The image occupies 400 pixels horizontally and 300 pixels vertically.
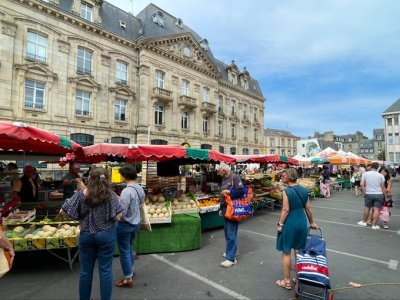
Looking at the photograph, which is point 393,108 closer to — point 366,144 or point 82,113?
point 366,144

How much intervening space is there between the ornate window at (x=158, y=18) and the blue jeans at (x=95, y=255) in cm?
2929

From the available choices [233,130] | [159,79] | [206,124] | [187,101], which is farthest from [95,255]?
[233,130]

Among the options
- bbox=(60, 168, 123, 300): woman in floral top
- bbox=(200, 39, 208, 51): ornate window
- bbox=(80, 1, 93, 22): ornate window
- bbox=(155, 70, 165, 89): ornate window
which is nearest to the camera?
bbox=(60, 168, 123, 300): woman in floral top

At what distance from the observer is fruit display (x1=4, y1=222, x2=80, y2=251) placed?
4.19 metres

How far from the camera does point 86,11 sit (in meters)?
21.1

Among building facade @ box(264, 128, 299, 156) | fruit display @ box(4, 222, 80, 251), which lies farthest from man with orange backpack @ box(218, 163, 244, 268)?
building facade @ box(264, 128, 299, 156)

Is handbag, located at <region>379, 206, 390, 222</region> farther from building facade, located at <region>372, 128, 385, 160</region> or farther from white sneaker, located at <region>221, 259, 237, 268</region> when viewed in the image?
building facade, located at <region>372, 128, 385, 160</region>

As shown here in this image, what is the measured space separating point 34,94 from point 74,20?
7.10m

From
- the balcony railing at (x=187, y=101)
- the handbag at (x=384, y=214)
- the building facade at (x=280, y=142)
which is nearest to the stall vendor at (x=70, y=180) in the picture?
the handbag at (x=384, y=214)

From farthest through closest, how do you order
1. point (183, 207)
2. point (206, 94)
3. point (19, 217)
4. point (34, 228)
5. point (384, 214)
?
point (206, 94) < point (384, 214) < point (183, 207) < point (19, 217) < point (34, 228)

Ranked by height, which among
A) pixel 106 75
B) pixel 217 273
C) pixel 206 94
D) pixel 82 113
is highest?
pixel 206 94

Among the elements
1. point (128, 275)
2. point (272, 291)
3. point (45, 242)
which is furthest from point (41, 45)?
point (272, 291)

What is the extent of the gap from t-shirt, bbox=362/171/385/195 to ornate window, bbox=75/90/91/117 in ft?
68.2

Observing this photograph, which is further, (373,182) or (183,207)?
(373,182)
